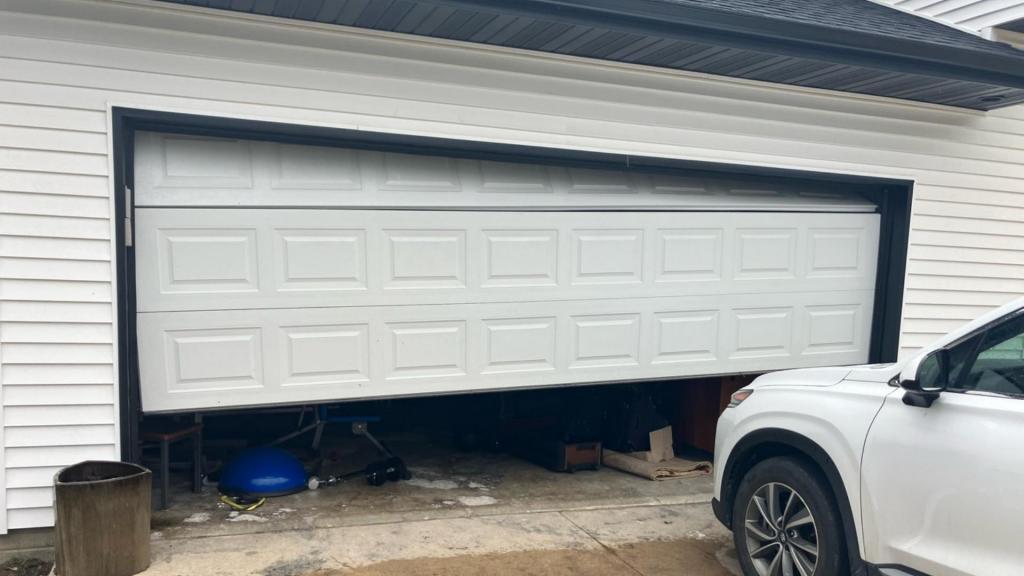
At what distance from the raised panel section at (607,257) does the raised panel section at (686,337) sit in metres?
0.46

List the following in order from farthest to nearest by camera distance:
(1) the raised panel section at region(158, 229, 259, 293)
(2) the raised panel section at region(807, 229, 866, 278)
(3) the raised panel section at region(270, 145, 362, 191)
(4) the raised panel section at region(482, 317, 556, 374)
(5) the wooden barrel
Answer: (2) the raised panel section at region(807, 229, 866, 278) → (4) the raised panel section at region(482, 317, 556, 374) → (3) the raised panel section at region(270, 145, 362, 191) → (1) the raised panel section at region(158, 229, 259, 293) → (5) the wooden barrel

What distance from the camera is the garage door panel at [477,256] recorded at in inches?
197

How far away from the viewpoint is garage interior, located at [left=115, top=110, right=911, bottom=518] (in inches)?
197

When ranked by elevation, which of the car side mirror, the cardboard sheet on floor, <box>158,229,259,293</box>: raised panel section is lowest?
the cardboard sheet on floor

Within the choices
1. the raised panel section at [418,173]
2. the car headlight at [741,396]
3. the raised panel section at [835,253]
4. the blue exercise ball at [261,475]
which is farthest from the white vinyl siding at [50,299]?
the raised panel section at [835,253]

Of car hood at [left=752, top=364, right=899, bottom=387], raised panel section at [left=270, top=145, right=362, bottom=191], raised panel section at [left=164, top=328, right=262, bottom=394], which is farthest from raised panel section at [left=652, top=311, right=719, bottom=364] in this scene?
raised panel section at [left=164, top=328, right=262, bottom=394]

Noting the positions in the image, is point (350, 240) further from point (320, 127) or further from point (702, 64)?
point (702, 64)

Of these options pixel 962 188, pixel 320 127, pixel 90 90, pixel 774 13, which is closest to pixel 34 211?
pixel 90 90

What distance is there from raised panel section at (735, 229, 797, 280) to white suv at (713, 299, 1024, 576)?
2.26m

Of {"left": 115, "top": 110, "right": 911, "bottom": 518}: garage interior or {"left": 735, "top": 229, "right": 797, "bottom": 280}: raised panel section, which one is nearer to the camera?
{"left": 115, "top": 110, "right": 911, "bottom": 518}: garage interior

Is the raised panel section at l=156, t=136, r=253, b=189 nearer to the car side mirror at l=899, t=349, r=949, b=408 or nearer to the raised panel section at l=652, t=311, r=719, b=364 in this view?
the raised panel section at l=652, t=311, r=719, b=364

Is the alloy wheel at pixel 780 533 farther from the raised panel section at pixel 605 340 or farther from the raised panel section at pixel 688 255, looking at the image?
the raised panel section at pixel 688 255

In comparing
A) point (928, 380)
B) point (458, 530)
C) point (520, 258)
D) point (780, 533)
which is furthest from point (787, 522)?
point (520, 258)

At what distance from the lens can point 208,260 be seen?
5008 millimetres
